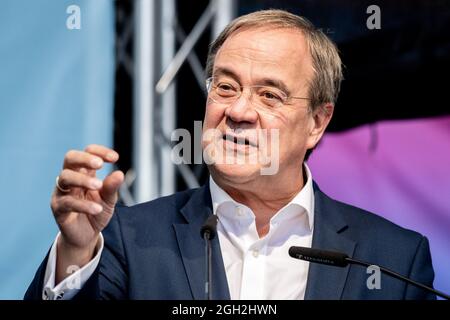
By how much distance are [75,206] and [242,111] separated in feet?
2.04

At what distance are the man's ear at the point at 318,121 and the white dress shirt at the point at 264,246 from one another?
0.51 feet

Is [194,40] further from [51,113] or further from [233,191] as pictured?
[233,191]

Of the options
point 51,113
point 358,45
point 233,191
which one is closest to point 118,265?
point 233,191

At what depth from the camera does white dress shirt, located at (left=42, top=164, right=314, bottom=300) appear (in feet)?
7.14

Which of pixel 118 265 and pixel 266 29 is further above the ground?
pixel 266 29

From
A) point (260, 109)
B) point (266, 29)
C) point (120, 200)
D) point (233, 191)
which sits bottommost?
point (120, 200)

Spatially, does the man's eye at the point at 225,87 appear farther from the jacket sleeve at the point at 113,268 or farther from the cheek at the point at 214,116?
the jacket sleeve at the point at 113,268

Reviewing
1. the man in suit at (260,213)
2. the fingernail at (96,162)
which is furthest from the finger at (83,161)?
the man in suit at (260,213)

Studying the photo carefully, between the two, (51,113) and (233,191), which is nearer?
(233,191)

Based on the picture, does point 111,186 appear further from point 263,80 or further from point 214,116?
point 263,80

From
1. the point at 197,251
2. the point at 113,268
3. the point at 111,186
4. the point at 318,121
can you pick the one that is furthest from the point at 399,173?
the point at 111,186

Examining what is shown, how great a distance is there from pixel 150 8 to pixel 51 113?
576 millimetres

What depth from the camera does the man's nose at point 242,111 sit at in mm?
2211
